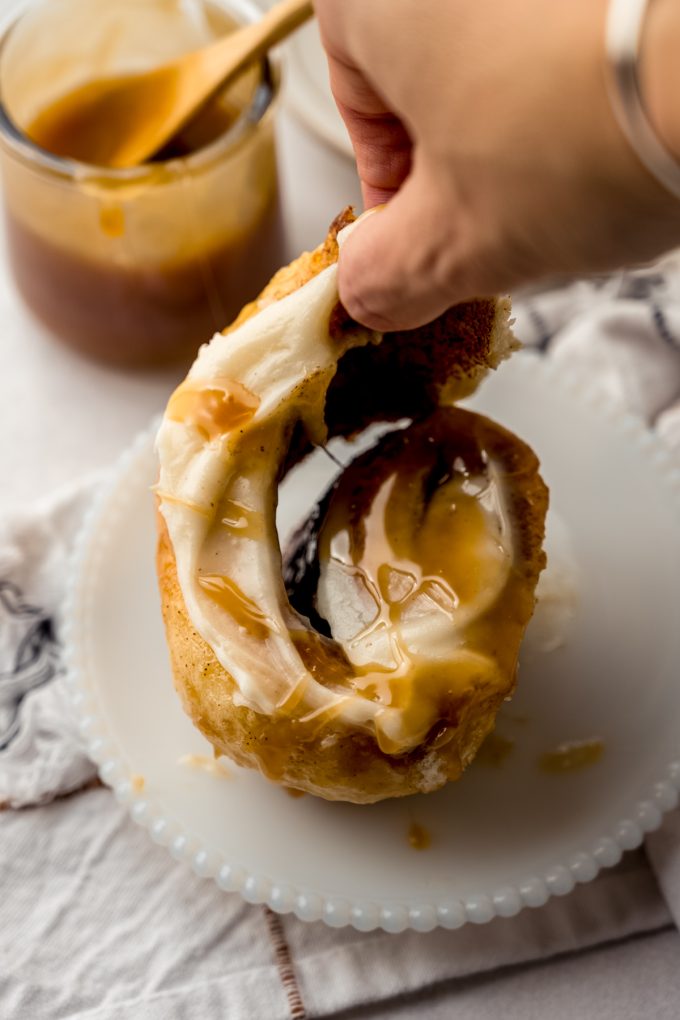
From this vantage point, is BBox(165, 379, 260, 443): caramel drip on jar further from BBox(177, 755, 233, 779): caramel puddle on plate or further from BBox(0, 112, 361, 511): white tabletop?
BBox(0, 112, 361, 511): white tabletop

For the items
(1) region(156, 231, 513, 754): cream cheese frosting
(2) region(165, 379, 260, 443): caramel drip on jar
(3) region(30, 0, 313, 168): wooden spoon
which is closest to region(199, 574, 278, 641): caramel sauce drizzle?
(1) region(156, 231, 513, 754): cream cheese frosting

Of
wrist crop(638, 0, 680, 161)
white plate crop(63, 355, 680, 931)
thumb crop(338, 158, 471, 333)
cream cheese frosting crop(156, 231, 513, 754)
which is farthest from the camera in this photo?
white plate crop(63, 355, 680, 931)

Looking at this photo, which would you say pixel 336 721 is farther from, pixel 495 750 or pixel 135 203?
pixel 135 203

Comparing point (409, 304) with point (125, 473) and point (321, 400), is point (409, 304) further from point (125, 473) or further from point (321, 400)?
point (125, 473)

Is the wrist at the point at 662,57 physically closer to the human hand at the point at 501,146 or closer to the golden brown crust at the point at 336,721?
the human hand at the point at 501,146

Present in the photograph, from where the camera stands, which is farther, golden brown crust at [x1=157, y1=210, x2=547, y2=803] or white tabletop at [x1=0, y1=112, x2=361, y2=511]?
white tabletop at [x1=0, y1=112, x2=361, y2=511]

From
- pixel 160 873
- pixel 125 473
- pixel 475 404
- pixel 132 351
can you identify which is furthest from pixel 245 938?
pixel 132 351
